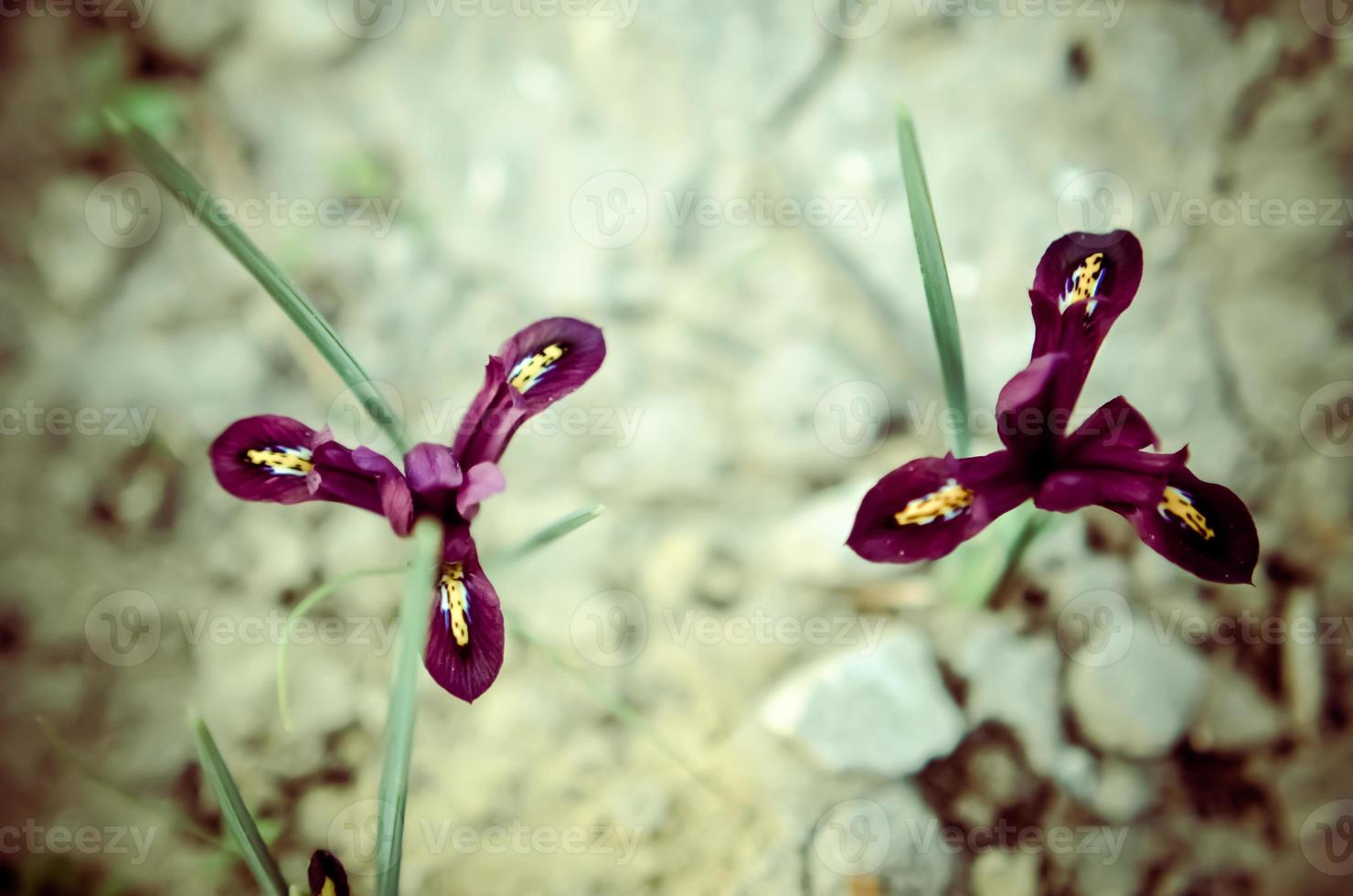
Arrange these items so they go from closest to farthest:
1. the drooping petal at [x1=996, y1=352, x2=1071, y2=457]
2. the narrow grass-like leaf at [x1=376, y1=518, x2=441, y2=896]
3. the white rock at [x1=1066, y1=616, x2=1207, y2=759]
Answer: the narrow grass-like leaf at [x1=376, y1=518, x2=441, y2=896] → the drooping petal at [x1=996, y1=352, x2=1071, y2=457] → the white rock at [x1=1066, y1=616, x2=1207, y2=759]

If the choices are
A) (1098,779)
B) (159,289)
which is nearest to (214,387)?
(159,289)

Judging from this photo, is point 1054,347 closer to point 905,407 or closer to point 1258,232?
point 905,407
